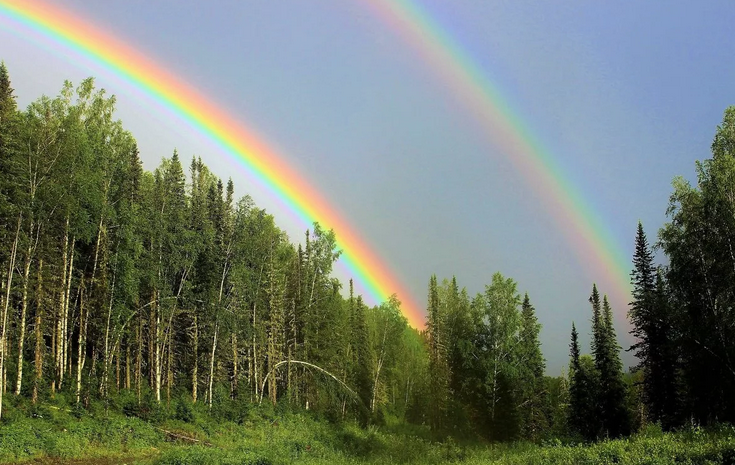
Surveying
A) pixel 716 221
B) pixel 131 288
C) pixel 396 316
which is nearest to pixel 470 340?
pixel 396 316

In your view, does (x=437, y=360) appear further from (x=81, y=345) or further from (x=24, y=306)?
(x=24, y=306)

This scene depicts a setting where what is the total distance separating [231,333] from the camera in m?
45.0

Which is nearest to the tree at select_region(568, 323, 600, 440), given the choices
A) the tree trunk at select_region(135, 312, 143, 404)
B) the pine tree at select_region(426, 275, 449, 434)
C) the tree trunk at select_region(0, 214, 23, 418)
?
the pine tree at select_region(426, 275, 449, 434)

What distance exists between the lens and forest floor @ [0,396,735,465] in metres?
17.2

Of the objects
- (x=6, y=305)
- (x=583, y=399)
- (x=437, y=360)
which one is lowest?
(x=583, y=399)

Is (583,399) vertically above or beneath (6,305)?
beneath

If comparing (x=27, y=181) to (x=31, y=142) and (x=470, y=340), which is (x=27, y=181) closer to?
(x=31, y=142)

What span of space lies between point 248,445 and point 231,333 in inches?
598

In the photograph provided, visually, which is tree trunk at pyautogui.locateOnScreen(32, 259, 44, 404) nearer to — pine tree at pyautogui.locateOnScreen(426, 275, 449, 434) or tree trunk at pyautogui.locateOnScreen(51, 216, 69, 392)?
tree trunk at pyautogui.locateOnScreen(51, 216, 69, 392)

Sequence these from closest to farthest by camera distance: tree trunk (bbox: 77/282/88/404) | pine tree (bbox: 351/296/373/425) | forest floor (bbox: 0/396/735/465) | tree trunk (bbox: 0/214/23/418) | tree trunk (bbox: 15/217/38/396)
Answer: forest floor (bbox: 0/396/735/465), tree trunk (bbox: 0/214/23/418), tree trunk (bbox: 15/217/38/396), tree trunk (bbox: 77/282/88/404), pine tree (bbox: 351/296/373/425)

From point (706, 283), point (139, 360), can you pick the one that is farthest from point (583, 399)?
point (139, 360)

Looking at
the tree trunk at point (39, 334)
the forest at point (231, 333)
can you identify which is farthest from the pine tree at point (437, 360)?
the tree trunk at point (39, 334)

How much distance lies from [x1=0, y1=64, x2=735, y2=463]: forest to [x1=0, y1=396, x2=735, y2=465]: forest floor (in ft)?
0.56

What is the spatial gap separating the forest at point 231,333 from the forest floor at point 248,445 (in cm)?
17
